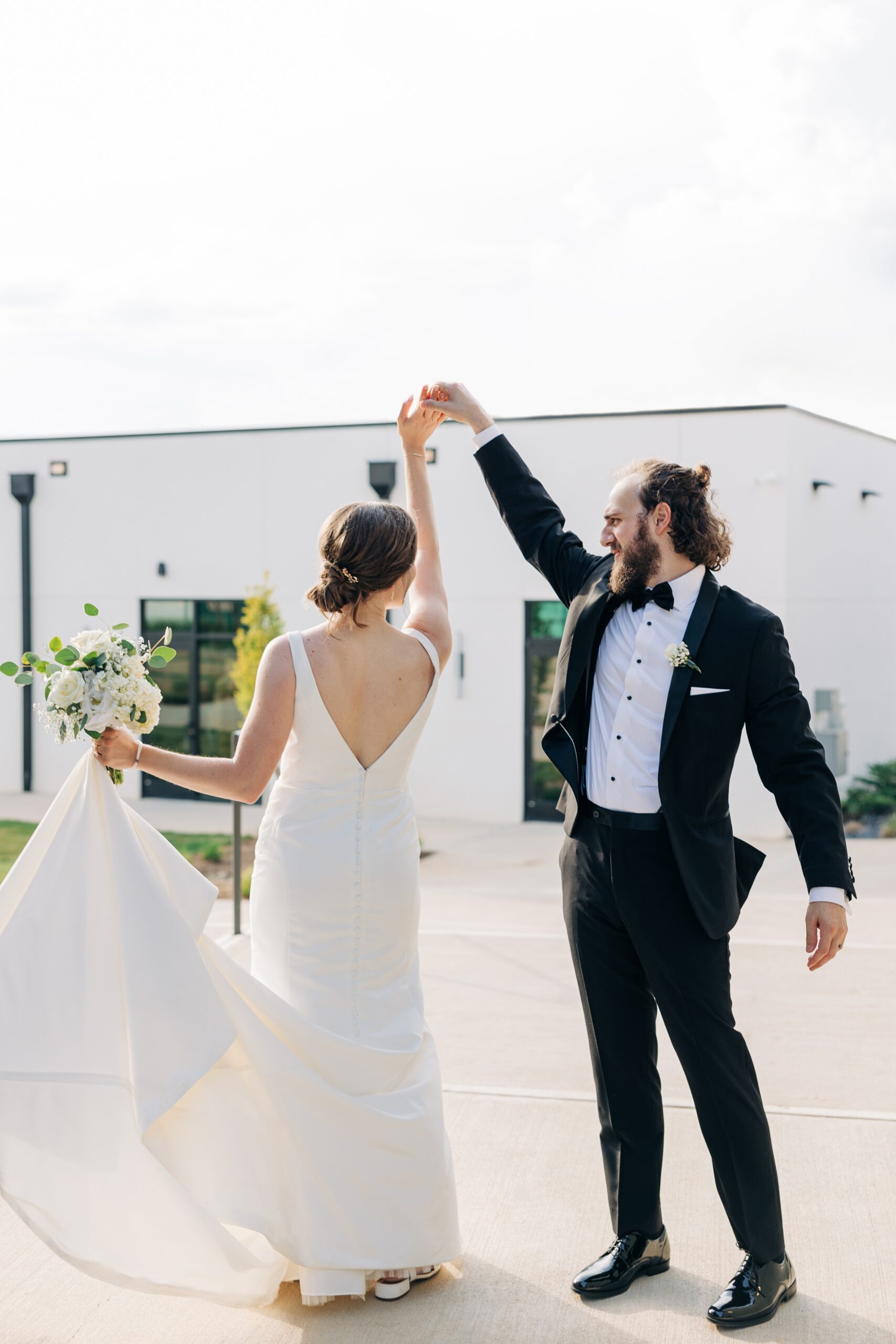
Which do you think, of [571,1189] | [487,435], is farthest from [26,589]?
[571,1189]

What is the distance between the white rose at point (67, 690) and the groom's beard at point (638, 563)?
137cm

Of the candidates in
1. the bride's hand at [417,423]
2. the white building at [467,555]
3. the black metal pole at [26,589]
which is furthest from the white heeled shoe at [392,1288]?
the black metal pole at [26,589]

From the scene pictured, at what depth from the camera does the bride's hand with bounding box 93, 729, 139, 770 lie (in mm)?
2791

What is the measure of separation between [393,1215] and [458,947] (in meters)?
3.75

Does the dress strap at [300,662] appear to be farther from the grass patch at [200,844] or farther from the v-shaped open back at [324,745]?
the grass patch at [200,844]

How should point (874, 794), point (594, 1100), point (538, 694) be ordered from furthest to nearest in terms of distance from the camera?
point (874, 794) → point (538, 694) → point (594, 1100)

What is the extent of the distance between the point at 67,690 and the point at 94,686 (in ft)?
0.21

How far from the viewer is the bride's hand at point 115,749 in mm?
2791

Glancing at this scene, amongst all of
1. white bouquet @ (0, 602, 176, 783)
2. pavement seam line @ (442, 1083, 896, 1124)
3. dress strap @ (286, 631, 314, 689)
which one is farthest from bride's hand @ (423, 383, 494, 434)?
pavement seam line @ (442, 1083, 896, 1124)

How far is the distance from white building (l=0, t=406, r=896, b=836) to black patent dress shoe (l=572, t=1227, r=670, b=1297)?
32.4 ft

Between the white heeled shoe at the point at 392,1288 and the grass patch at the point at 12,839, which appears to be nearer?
the white heeled shoe at the point at 392,1288

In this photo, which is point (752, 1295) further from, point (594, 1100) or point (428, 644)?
point (428, 644)

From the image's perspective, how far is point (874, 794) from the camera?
14.8 meters

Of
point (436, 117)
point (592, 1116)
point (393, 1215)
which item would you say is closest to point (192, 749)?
point (436, 117)
